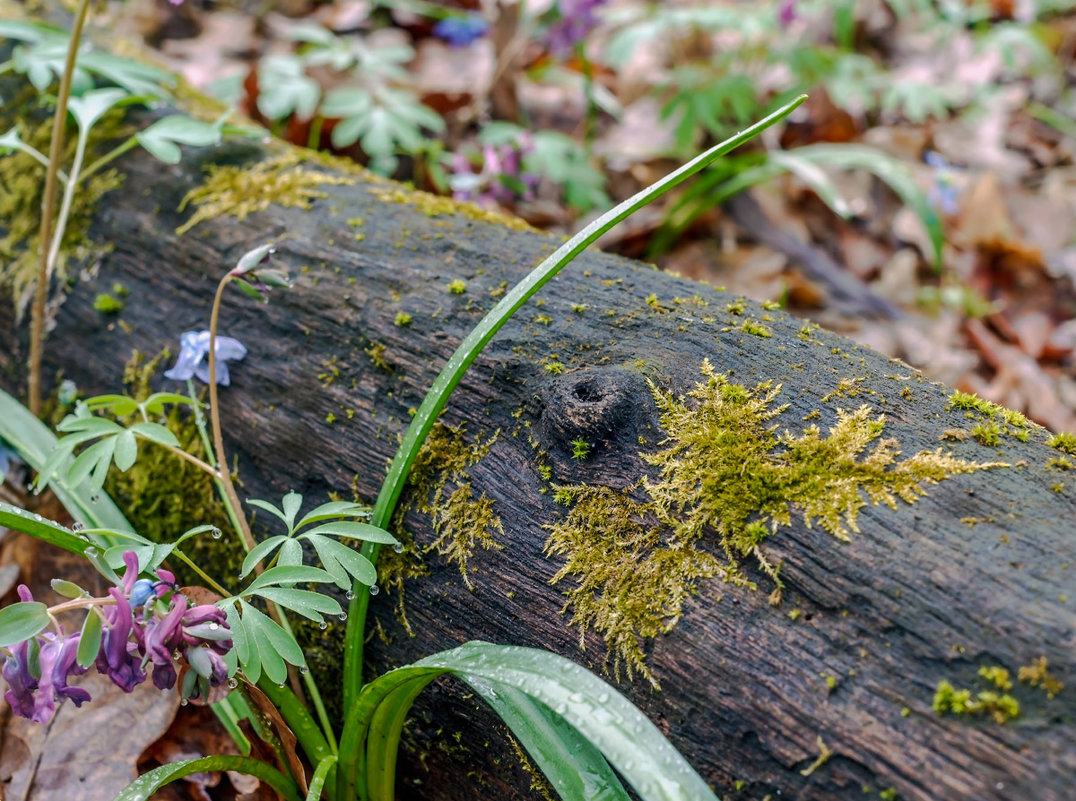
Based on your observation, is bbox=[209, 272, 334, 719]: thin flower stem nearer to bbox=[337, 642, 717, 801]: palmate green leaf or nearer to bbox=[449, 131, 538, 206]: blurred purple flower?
bbox=[337, 642, 717, 801]: palmate green leaf

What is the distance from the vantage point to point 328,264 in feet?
5.34

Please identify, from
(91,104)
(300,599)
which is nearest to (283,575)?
(300,599)

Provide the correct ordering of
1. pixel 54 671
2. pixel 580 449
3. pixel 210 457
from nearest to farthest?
pixel 54 671 → pixel 580 449 → pixel 210 457

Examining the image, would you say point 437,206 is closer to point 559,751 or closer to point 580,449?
point 580,449

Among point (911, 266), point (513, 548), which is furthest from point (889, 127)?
point (513, 548)

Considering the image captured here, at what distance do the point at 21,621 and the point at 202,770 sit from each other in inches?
14.0

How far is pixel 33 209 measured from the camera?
2.04 meters

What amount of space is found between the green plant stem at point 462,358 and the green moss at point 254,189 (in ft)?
2.32

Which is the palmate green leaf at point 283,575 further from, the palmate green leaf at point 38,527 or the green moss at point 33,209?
the green moss at point 33,209

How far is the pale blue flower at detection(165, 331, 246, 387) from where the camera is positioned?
4.85 feet

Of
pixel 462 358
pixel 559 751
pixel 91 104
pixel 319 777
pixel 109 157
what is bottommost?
pixel 319 777

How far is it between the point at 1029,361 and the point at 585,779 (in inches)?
119

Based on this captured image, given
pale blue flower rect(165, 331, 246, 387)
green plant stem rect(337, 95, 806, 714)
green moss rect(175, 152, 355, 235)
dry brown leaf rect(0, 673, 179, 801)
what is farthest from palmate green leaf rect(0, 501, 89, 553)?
green moss rect(175, 152, 355, 235)

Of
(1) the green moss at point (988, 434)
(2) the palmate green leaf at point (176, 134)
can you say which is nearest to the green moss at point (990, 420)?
(1) the green moss at point (988, 434)
